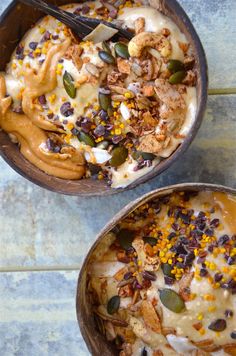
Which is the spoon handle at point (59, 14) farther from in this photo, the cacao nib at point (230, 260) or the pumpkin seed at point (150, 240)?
the cacao nib at point (230, 260)

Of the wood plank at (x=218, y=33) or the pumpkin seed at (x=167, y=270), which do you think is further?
the wood plank at (x=218, y=33)

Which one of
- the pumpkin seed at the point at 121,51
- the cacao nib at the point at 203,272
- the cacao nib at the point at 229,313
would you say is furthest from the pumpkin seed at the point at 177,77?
the cacao nib at the point at 229,313

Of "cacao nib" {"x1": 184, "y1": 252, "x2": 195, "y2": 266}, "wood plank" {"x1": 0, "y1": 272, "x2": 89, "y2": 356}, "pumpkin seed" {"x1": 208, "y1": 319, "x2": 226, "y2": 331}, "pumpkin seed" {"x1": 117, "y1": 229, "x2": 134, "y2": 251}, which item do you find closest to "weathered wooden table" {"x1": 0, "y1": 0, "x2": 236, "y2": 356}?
"wood plank" {"x1": 0, "y1": 272, "x2": 89, "y2": 356}

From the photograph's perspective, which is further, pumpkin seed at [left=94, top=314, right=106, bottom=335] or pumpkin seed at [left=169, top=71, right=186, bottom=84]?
pumpkin seed at [left=94, top=314, right=106, bottom=335]

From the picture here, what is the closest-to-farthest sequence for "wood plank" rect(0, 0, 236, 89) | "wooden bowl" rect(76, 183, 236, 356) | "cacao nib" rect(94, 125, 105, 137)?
"wooden bowl" rect(76, 183, 236, 356)
"cacao nib" rect(94, 125, 105, 137)
"wood plank" rect(0, 0, 236, 89)

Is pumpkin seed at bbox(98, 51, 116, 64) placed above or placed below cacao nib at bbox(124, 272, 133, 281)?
above

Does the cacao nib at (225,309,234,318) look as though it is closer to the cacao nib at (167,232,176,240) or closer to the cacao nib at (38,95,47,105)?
the cacao nib at (167,232,176,240)
